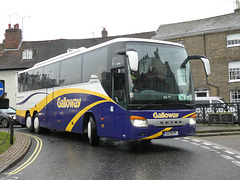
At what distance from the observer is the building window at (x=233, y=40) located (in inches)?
1117

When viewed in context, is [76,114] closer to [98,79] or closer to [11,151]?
[98,79]

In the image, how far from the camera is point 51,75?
13.5 m

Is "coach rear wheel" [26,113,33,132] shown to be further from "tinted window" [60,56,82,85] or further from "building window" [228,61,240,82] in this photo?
"building window" [228,61,240,82]

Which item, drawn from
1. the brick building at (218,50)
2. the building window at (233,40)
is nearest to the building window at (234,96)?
the brick building at (218,50)

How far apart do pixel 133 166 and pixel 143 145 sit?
11.7 feet

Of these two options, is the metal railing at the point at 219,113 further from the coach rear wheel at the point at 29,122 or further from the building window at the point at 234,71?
the building window at the point at 234,71

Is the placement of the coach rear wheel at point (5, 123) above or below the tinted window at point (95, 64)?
below

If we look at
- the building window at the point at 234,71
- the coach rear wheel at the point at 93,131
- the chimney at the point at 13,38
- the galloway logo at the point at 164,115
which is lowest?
the coach rear wheel at the point at 93,131

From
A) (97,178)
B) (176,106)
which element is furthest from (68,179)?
(176,106)

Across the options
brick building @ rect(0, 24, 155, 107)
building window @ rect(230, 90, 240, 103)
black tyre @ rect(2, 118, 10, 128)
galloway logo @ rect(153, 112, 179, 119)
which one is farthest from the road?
brick building @ rect(0, 24, 155, 107)

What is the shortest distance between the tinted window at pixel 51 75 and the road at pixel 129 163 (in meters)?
3.90

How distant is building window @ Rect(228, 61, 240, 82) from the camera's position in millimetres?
28419

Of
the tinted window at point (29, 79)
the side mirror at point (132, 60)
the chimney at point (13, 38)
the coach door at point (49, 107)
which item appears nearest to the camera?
the side mirror at point (132, 60)

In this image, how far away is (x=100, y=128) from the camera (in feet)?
31.3
